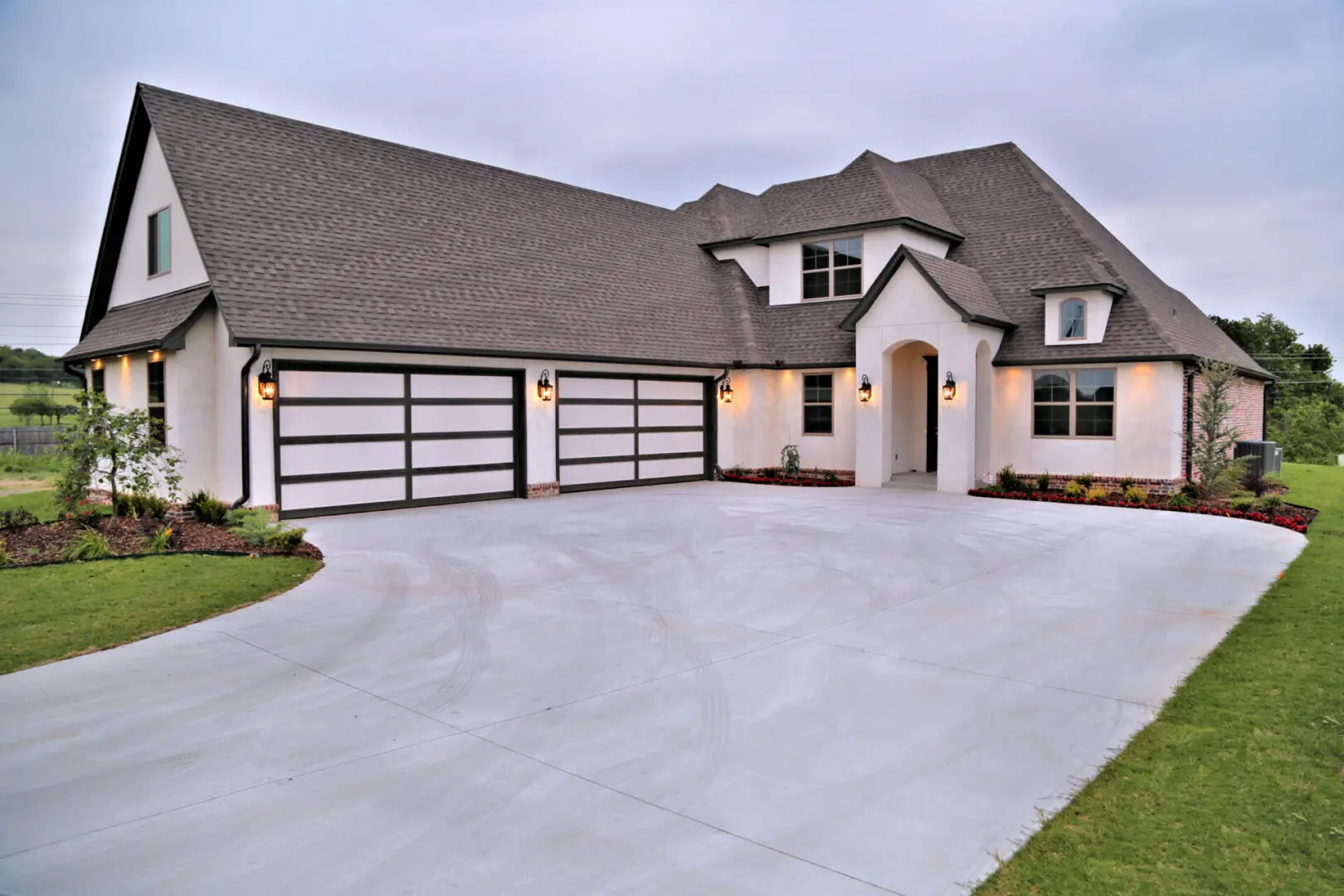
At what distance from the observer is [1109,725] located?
4.91 metres

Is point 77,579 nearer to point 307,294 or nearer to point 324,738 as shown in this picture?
point 324,738

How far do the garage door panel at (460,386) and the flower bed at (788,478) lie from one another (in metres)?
6.52

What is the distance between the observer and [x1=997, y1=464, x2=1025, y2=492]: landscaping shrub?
17.4 m

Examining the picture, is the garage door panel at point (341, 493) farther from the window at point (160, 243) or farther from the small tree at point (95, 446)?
the window at point (160, 243)

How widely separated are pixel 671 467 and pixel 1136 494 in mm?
9631

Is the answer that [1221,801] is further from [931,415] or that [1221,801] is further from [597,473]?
[931,415]

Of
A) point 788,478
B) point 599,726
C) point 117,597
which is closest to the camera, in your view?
point 599,726

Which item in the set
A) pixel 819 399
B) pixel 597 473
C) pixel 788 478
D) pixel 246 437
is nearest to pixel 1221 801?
pixel 246 437

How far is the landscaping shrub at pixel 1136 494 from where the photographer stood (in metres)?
15.8

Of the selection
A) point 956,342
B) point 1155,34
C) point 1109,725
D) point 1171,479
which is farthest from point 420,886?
point 1171,479

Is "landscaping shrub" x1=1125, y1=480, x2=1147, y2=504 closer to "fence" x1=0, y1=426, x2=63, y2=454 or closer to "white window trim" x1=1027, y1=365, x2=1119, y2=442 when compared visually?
"white window trim" x1=1027, y1=365, x2=1119, y2=442

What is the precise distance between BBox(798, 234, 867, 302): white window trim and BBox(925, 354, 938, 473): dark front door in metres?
2.61

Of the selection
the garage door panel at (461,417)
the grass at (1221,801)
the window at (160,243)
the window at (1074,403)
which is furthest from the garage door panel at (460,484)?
the grass at (1221,801)

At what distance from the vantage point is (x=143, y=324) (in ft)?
47.4
